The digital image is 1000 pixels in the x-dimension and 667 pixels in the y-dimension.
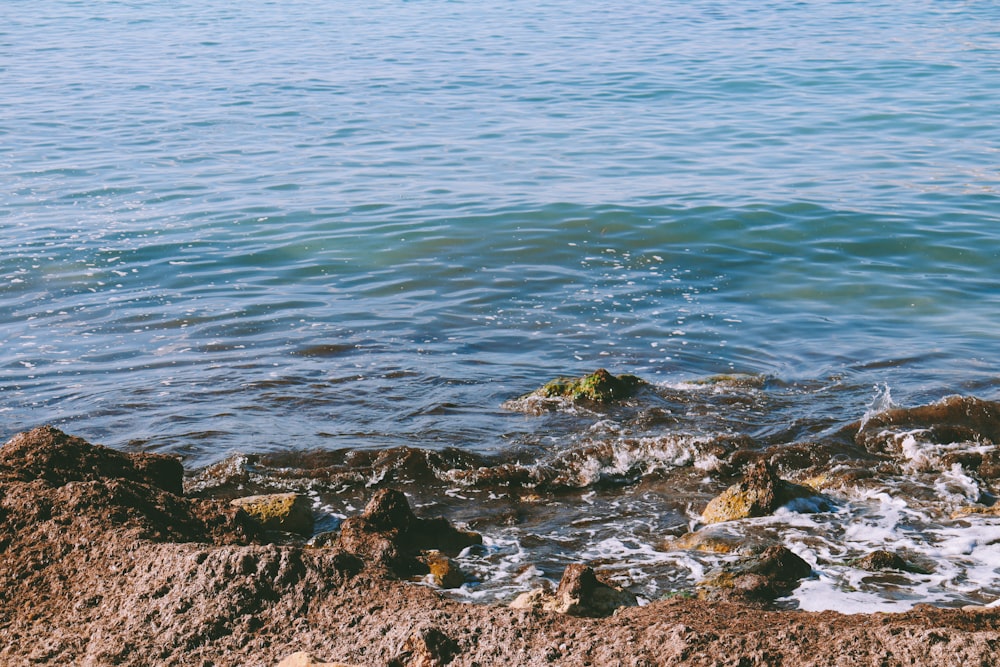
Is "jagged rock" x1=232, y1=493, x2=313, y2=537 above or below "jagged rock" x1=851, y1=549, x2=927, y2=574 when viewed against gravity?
above

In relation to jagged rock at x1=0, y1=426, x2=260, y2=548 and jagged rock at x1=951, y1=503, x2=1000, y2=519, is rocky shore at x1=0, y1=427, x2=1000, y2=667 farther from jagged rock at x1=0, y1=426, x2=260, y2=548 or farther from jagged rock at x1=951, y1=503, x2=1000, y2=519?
jagged rock at x1=951, y1=503, x2=1000, y2=519

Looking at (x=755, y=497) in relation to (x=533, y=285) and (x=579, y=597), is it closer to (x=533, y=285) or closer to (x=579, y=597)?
(x=579, y=597)

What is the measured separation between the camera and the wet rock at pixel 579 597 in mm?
4785

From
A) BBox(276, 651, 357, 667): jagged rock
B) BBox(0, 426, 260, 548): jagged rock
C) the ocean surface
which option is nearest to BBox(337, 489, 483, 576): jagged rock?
the ocean surface

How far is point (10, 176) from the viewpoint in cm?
1675

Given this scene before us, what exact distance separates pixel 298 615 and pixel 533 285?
7912mm

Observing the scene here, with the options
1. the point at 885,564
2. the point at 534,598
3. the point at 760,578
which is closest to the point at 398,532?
the point at 534,598

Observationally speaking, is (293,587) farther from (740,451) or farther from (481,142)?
(481,142)

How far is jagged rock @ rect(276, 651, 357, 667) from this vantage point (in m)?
3.64

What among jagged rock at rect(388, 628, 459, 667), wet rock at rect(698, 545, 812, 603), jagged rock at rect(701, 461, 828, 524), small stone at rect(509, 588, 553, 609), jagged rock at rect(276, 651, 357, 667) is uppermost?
jagged rock at rect(276, 651, 357, 667)

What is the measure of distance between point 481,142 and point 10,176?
24.8ft

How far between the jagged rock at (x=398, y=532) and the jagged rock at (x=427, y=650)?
167 cm

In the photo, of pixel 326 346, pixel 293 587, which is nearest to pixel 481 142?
pixel 326 346

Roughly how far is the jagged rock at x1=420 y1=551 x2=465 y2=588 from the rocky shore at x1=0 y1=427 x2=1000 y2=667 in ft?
2.34
